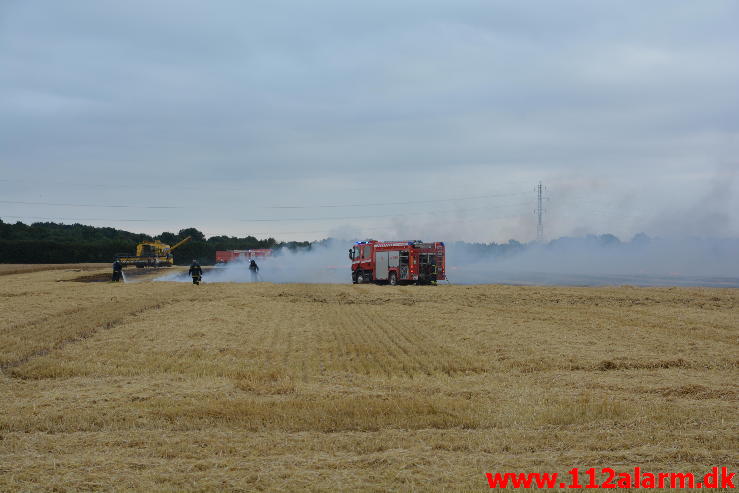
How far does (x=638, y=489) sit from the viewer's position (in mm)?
7523

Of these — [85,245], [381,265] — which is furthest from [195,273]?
[85,245]

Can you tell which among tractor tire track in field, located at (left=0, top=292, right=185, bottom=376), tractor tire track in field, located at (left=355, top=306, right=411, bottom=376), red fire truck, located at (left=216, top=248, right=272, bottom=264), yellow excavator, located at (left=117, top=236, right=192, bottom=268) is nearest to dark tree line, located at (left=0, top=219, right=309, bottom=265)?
red fire truck, located at (left=216, top=248, right=272, bottom=264)

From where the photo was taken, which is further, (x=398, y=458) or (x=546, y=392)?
(x=546, y=392)

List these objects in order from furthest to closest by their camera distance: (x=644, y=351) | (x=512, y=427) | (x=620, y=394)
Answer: (x=644, y=351) → (x=620, y=394) → (x=512, y=427)

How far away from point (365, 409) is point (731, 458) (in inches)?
212

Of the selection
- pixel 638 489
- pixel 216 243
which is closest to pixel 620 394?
pixel 638 489

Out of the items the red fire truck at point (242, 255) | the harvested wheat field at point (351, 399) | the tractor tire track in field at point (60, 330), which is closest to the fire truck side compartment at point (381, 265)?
the tractor tire track in field at point (60, 330)

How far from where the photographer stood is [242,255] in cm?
9425

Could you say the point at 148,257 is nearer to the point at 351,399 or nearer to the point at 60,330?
the point at 60,330

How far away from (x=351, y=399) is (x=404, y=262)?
37825mm

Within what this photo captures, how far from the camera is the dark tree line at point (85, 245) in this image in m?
107

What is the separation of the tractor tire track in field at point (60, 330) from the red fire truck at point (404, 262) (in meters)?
22.2

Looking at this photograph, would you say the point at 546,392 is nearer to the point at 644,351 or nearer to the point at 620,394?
the point at 620,394

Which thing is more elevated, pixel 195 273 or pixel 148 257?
pixel 148 257
